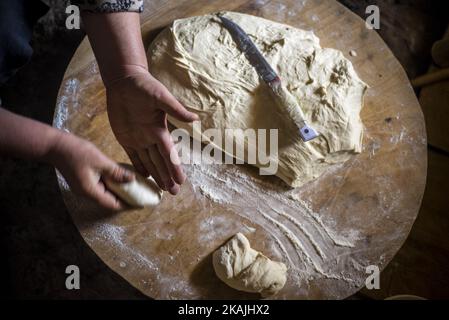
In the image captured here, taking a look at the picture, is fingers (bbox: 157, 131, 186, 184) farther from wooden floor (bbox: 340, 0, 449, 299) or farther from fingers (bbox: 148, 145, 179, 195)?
wooden floor (bbox: 340, 0, 449, 299)

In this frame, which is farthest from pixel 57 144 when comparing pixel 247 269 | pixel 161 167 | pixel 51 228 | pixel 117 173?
pixel 51 228

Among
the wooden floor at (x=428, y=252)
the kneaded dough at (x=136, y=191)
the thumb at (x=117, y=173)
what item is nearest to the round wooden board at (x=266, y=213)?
the kneaded dough at (x=136, y=191)

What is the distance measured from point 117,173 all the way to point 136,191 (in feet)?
0.40

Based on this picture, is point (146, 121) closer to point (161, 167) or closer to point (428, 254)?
point (161, 167)

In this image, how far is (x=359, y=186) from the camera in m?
1.54

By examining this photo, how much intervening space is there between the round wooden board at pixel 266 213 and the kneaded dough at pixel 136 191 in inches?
7.4

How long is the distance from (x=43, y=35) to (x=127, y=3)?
1.06 metres

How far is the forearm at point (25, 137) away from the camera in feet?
3.33

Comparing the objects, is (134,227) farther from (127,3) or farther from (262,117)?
(127,3)

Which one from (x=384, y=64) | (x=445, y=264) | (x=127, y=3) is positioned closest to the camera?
(x=127, y=3)

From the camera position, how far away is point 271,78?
58.3 inches

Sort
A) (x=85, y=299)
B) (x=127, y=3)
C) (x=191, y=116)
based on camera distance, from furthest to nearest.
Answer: (x=85, y=299) < (x=127, y=3) < (x=191, y=116)

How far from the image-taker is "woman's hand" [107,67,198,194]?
4.05ft
